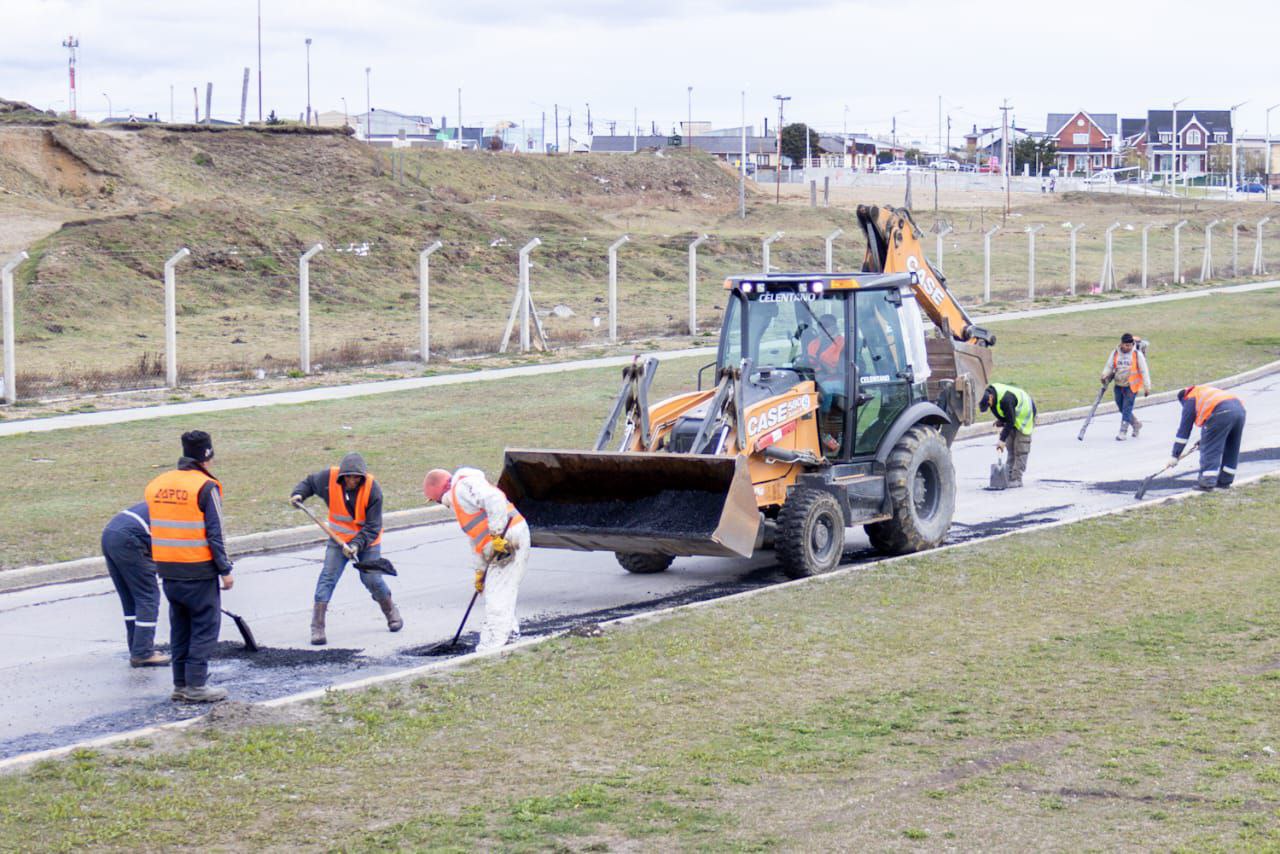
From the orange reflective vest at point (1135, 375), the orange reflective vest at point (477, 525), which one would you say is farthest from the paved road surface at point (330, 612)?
the orange reflective vest at point (1135, 375)

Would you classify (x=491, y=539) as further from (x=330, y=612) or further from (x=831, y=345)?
(x=831, y=345)

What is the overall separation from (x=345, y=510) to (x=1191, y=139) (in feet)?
552

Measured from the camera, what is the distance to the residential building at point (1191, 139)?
165 meters

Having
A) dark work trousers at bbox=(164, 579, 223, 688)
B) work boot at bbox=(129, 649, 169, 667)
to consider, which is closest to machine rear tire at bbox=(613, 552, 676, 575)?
work boot at bbox=(129, 649, 169, 667)

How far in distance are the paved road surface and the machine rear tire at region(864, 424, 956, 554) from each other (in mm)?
399

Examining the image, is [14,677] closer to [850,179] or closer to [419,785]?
[419,785]

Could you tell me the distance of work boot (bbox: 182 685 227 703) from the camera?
31.4 ft

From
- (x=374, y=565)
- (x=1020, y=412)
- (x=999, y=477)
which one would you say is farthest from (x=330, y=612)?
(x=1020, y=412)

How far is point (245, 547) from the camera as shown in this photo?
1512 cm

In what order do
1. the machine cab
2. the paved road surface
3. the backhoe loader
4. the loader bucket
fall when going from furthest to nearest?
the machine cab → the backhoe loader → the loader bucket → the paved road surface

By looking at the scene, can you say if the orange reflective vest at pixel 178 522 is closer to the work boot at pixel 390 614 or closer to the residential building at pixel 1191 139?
the work boot at pixel 390 614

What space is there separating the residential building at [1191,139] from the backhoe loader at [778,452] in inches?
6097

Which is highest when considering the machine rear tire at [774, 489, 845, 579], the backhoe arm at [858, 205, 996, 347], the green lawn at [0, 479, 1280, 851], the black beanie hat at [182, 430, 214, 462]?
the backhoe arm at [858, 205, 996, 347]

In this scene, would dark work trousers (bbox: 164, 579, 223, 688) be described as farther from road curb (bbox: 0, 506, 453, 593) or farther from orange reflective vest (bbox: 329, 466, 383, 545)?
road curb (bbox: 0, 506, 453, 593)
